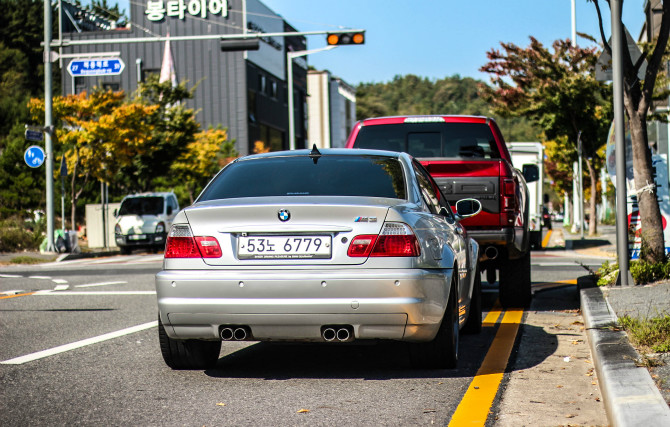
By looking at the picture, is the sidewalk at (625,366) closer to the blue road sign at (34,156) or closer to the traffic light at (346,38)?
the traffic light at (346,38)

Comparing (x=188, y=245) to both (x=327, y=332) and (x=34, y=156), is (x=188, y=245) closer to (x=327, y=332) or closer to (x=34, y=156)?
(x=327, y=332)

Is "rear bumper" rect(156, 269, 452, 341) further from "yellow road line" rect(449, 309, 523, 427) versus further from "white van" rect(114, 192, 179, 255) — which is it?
"white van" rect(114, 192, 179, 255)

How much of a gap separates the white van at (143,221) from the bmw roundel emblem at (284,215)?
79.4ft

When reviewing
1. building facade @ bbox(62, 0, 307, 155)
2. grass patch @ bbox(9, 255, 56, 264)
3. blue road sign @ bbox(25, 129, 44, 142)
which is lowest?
grass patch @ bbox(9, 255, 56, 264)

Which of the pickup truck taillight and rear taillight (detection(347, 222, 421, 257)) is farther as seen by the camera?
the pickup truck taillight

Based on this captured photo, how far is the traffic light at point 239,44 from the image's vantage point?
23.1 meters

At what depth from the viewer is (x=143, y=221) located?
29.7 metres

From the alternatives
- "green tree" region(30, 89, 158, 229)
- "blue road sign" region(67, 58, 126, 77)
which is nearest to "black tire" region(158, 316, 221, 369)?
"blue road sign" region(67, 58, 126, 77)

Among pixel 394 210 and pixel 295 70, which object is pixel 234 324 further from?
pixel 295 70

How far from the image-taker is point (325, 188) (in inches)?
241

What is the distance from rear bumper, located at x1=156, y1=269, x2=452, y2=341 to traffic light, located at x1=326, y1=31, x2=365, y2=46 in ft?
58.9

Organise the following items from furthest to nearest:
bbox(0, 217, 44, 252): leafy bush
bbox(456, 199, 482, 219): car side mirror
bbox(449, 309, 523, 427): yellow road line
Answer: bbox(0, 217, 44, 252): leafy bush < bbox(456, 199, 482, 219): car side mirror < bbox(449, 309, 523, 427): yellow road line

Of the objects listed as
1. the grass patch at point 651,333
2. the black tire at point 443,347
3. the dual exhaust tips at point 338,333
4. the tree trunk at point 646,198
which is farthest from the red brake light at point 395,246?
the tree trunk at point 646,198

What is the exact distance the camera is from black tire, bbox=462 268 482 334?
25.8ft
